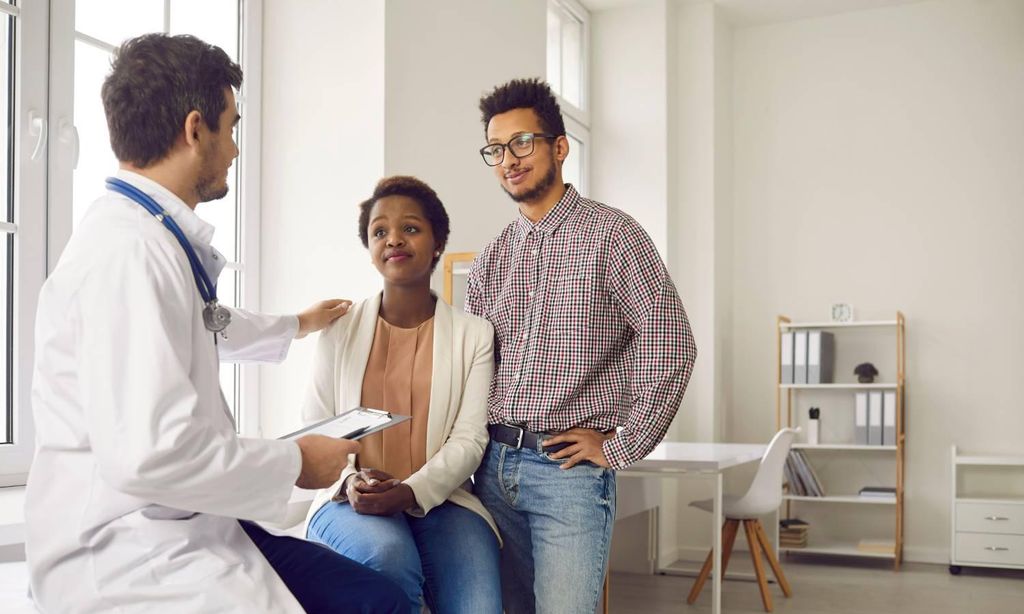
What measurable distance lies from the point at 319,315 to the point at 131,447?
915 mm

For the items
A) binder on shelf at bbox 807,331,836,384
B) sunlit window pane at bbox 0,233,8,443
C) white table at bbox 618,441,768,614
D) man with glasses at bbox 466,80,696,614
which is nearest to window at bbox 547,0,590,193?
binder on shelf at bbox 807,331,836,384

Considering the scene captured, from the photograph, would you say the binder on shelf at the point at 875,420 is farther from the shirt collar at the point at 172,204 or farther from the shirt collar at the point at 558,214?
the shirt collar at the point at 172,204

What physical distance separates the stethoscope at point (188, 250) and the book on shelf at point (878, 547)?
5071mm

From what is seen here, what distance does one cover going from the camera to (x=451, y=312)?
2158 millimetres

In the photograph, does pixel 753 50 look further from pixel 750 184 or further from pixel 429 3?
pixel 429 3

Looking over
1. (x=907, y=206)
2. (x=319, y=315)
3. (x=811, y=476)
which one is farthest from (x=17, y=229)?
(x=907, y=206)

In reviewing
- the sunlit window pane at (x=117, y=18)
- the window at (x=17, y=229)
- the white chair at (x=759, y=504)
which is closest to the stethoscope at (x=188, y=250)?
the window at (x=17, y=229)

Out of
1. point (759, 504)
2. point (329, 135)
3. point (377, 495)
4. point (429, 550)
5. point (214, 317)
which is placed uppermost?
point (329, 135)

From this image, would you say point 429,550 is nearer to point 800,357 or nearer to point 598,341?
point 598,341

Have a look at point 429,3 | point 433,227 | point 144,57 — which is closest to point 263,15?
point 429,3

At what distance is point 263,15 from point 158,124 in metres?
2.28

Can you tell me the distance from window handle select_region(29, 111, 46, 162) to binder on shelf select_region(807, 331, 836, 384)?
4.47 m

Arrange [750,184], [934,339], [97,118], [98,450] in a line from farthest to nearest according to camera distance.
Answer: [750,184] < [934,339] < [97,118] < [98,450]

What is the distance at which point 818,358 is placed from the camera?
5918mm
